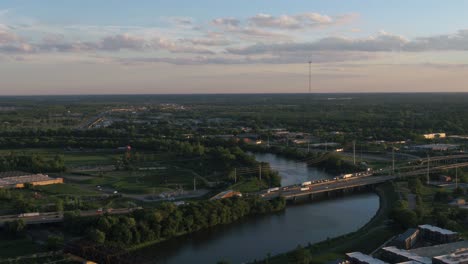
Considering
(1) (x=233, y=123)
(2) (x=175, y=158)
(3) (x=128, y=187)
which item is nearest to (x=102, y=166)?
(2) (x=175, y=158)

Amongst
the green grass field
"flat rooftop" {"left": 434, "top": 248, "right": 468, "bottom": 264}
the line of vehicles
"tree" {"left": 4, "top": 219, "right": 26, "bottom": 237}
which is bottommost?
the green grass field

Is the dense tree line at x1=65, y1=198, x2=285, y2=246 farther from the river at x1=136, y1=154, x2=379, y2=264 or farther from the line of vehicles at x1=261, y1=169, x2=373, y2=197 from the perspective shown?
the line of vehicles at x1=261, y1=169, x2=373, y2=197

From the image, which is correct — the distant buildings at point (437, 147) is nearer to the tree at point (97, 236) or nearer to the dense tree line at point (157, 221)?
the dense tree line at point (157, 221)

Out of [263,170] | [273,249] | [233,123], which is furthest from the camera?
[233,123]

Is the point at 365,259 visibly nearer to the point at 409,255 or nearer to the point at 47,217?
the point at 409,255

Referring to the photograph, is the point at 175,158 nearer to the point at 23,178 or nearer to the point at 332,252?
the point at 23,178

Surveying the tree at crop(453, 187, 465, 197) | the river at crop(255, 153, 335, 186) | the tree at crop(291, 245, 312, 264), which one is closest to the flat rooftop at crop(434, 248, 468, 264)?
the tree at crop(291, 245, 312, 264)
